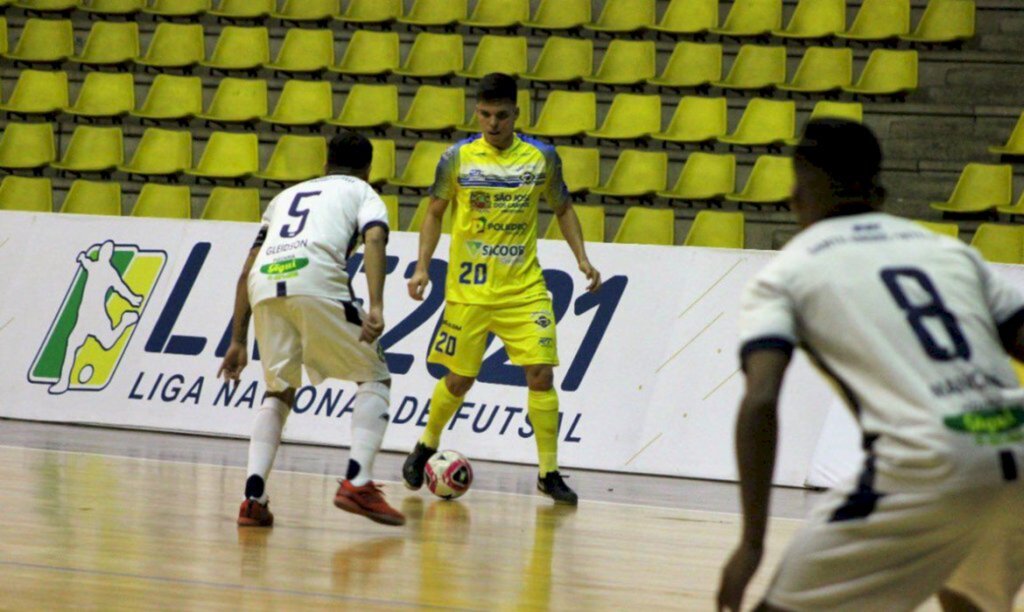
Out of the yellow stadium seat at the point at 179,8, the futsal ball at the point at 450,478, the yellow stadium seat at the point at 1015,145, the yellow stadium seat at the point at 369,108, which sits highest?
the yellow stadium seat at the point at 179,8

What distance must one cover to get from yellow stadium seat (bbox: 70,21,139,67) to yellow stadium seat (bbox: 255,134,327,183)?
2707 millimetres

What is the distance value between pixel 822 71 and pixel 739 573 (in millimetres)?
12421

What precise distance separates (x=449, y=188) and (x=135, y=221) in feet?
12.6

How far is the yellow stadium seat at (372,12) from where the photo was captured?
53.2 feet

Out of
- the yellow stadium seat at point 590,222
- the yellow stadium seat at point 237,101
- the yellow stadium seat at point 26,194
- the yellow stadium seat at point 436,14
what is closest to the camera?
the yellow stadium seat at point 590,222

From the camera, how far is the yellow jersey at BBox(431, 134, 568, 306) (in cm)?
816

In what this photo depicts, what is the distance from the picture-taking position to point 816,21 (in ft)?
49.0

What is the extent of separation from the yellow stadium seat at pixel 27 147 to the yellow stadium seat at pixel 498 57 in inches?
176

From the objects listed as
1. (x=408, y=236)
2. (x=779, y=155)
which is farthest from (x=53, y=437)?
(x=779, y=155)

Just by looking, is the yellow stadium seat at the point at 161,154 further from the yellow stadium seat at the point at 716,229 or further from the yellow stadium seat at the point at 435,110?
the yellow stadium seat at the point at 716,229

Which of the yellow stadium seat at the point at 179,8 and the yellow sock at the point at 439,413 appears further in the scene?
the yellow stadium seat at the point at 179,8

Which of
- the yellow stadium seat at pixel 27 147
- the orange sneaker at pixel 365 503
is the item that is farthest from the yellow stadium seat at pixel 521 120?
the orange sneaker at pixel 365 503

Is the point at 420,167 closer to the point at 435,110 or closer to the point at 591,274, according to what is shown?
the point at 435,110

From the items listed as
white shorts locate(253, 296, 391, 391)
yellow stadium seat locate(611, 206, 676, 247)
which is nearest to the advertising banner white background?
yellow stadium seat locate(611, 206, 676, 247)
